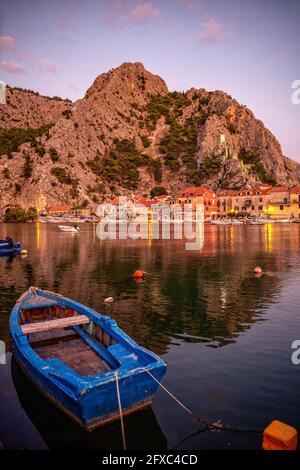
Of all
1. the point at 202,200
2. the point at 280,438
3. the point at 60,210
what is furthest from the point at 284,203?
the point at 280,438

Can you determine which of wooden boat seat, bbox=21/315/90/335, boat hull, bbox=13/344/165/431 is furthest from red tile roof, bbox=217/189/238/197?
boat hull, bbox=13/344/165/431

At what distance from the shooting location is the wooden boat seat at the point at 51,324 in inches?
450

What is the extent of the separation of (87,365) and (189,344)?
5171 mm

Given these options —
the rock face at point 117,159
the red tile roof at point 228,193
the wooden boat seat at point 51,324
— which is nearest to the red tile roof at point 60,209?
the rock face at point 117,159

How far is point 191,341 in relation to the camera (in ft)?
47.1

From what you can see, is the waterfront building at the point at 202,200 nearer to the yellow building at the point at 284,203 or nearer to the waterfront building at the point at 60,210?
the yellow building at the point at 284,203

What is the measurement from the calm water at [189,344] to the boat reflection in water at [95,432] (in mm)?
25

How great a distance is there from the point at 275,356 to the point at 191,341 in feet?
10.8

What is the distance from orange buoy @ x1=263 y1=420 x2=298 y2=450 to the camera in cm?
723

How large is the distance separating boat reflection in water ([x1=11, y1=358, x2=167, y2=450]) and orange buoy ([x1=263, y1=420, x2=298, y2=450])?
2.29m

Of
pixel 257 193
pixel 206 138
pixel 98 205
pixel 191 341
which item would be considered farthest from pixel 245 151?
pixel 191 341

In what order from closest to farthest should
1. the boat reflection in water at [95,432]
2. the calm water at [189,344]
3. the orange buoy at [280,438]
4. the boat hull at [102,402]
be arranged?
1. the orange buoy at [280,438]
2. the boat hull at [102,402]
3. the boat reflection in water at [95,432]
4. the calm water at [189,344]

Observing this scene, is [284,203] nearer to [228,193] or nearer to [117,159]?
[228,193]
